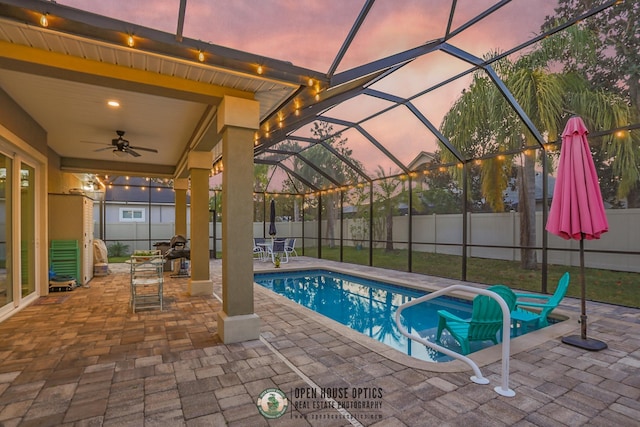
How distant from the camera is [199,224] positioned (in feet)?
18.8

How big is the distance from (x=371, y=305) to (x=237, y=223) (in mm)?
3766

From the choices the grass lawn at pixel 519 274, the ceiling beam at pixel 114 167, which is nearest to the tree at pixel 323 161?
the grass lawn at pixel 519 274

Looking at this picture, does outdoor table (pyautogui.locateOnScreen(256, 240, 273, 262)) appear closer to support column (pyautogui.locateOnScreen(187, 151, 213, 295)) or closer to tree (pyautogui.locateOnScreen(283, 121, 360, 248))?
tree (pyautogui.locateOnScreen(283, 121, 360, 248))

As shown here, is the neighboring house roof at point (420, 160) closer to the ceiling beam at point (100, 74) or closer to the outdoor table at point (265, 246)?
the outdoor table at point (265, 246)

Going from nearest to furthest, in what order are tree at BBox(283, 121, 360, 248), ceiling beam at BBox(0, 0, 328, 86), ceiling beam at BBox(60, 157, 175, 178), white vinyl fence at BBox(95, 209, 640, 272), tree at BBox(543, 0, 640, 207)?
ceiling beam at BBox(0, 0, 328, 86) → tree at BBox(543, 0, 640, 207) → white vinyl fence at BBox(95, 209, 640, 272) → ceiling beam at BBox(60, 157, 175, 178) → tree at BBox(283, 121, 360, 248)

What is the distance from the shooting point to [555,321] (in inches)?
178

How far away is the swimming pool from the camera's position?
4542mm

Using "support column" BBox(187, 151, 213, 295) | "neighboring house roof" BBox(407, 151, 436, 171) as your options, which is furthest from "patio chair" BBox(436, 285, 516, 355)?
"neighboring house roof" BBox(407, 151, 436, 171)

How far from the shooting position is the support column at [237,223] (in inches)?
136

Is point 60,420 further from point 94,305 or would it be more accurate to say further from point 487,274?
point 487,274

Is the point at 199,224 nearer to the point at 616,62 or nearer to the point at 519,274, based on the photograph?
the point at 519,274

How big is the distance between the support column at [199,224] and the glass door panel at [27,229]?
239 centimetres

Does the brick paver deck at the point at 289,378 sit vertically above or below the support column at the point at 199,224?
below

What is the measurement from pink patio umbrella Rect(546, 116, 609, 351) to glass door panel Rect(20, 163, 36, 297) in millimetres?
7214
